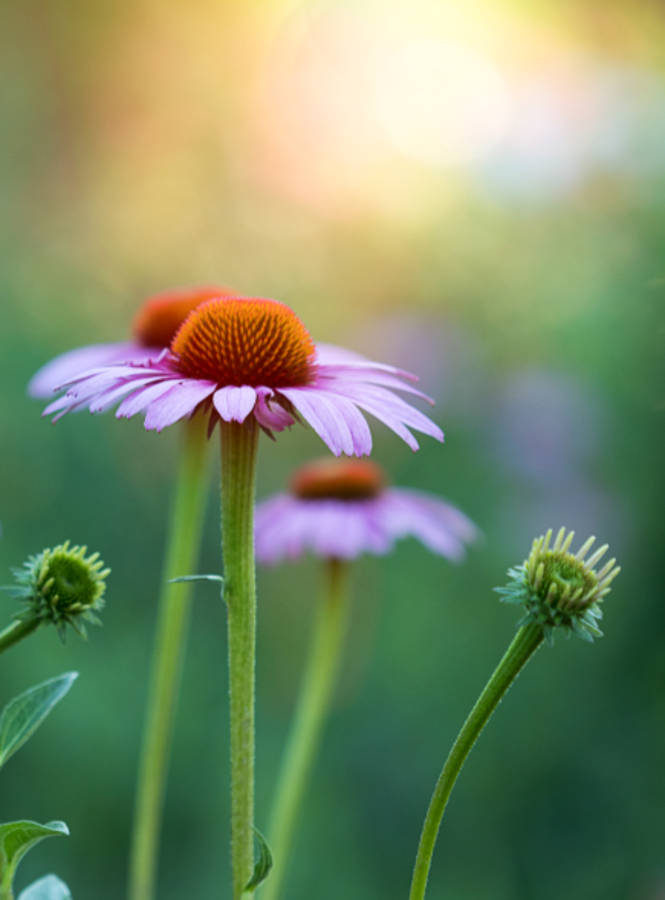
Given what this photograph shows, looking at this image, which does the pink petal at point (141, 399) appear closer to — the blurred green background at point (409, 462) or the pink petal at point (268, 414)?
the pink petal at point (268, 414)

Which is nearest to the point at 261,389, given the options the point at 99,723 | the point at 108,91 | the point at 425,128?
the point at 99,723

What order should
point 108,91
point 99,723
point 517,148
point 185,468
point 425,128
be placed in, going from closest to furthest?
point 185,468 → point 99,723 → point 517,148 → point 425,128 → point 108,91

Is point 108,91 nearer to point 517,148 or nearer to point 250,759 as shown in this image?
point 517,148

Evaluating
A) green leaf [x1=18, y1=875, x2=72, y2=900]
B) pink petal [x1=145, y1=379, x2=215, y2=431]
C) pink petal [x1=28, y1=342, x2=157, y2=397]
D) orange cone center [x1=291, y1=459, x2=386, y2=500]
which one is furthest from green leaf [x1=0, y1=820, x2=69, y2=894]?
orange cone center [x1=291, y1=459, x2=386, y2=500]

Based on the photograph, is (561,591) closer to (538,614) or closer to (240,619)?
(538,614)

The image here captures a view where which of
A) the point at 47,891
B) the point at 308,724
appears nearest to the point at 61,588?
the point at 47,891

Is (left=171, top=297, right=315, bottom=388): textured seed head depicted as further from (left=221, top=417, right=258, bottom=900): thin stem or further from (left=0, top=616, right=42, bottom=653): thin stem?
(left=0, top=616, right=42, bottom=653): thin stem
